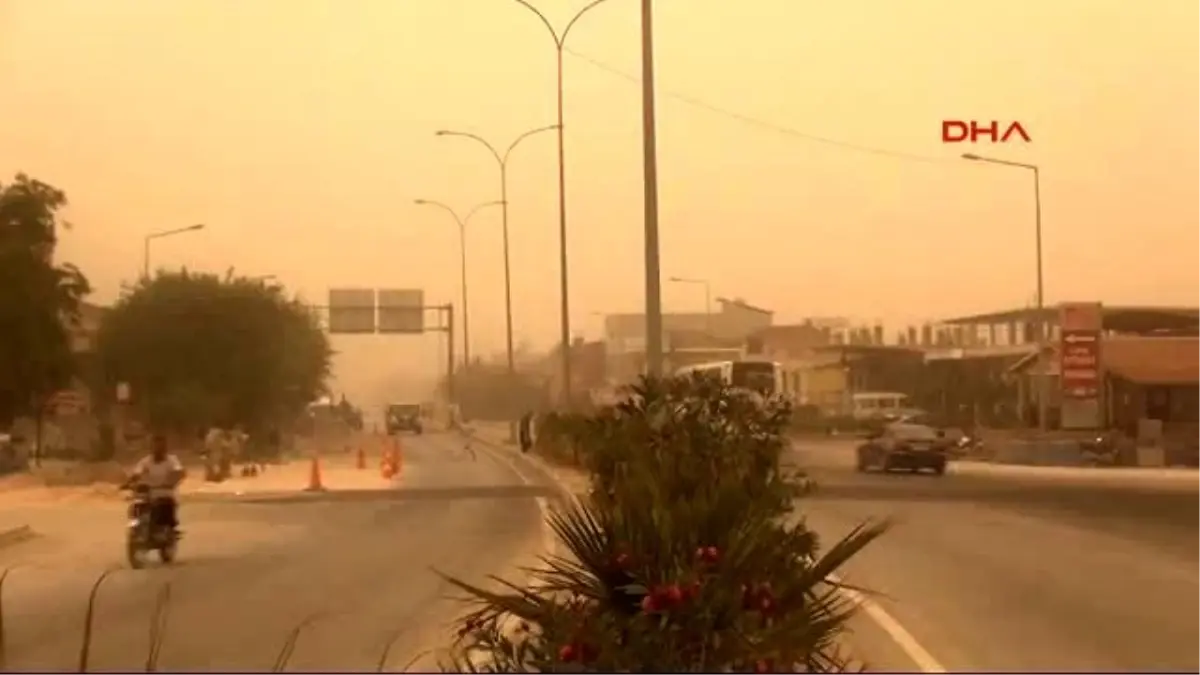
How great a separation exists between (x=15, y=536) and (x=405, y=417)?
91.9 metres

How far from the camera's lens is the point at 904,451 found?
50500mm

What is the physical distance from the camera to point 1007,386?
7369 cm

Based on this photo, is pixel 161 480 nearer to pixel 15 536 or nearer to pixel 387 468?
pixel 15 536

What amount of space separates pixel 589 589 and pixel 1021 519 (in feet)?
71.9

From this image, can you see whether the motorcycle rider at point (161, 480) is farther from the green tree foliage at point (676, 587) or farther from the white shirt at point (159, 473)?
the green tree foliage at point (676, 587)

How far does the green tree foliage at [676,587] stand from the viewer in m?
8.82

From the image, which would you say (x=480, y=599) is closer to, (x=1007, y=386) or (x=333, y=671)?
(x=333, y=671)

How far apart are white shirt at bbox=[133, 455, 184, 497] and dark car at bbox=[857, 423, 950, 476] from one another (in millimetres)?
28575

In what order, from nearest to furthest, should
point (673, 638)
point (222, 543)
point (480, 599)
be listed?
point (673, 638) < point (480, 599) < point (222, 543)

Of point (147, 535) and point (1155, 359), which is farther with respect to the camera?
point (1155, 359)

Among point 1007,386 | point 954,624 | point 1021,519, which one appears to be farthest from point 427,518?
point 1007,386

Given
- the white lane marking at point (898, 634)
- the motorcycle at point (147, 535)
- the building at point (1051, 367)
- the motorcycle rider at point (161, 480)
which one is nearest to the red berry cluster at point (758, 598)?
the white lane marking at point (898, 634)

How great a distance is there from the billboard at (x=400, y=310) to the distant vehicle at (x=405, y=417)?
1383 inches

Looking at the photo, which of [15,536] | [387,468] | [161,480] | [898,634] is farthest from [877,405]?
[898,634]
